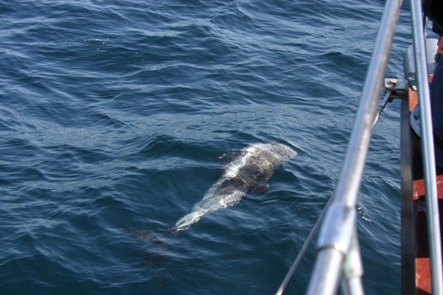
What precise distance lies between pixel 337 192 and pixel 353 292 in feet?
0.82

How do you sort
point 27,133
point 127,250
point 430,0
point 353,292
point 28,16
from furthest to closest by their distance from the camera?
point 28,16
point 27,133
point 127,250
point 430,0
point 353,292

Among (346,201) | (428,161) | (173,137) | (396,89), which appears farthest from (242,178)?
(346,201)

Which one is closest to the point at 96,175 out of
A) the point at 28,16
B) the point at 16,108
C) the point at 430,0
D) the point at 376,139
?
the point at 16,108

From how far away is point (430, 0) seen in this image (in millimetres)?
4555

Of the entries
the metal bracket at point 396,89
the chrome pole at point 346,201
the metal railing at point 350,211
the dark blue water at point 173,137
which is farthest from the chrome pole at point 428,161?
the dark blue water at point 173,137

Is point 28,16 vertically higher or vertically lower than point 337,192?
lower

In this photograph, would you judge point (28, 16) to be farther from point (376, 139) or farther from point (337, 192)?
point (337, 192)

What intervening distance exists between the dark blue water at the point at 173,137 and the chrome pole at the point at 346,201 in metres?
5.01

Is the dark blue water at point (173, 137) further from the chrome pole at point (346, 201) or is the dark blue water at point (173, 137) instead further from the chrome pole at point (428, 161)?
the chrome pole at point (346, 201)

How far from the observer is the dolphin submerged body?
8414 millimetres

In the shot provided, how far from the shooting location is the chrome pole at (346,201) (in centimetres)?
165

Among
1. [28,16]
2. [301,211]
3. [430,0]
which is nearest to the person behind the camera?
[430,0]

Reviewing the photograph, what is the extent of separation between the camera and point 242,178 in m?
9.33

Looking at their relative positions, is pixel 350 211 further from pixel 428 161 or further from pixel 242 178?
pixel 242 178
